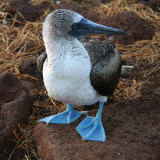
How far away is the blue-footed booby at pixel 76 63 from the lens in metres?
2.48

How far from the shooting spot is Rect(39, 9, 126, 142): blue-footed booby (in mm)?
2477

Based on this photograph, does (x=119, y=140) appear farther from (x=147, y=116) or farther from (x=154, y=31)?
(x=154, y=31)

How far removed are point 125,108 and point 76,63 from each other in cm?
114

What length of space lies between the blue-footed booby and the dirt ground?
0.93 feet

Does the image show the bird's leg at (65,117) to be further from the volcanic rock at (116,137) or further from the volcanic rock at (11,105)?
the volcanic rock at (11,105)

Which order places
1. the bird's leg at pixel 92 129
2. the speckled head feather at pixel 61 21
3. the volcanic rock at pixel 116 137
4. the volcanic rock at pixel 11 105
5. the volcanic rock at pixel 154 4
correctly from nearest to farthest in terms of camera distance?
the speckled head feather at pixel 61 21
the volcanic rock at pixel 116 137
the bird's leg at pixel 92 129
the volcanic rock at pixel 11 105
the volcanic rock at pixel 154 4

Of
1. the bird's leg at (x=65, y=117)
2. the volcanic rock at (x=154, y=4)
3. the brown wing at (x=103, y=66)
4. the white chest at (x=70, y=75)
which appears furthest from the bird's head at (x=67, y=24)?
the volcanic rock at (x=154, y=4)

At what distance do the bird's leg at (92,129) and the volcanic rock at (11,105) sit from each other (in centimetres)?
73

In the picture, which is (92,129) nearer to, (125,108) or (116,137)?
(116,137)

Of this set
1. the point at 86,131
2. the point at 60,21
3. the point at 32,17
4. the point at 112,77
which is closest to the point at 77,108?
the point at 86,131

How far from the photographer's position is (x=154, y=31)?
16.7 ft

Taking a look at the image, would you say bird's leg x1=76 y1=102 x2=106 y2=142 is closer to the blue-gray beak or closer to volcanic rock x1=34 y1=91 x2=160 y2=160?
volcanic rock x1=34 y1=91 x2=160 y2=160

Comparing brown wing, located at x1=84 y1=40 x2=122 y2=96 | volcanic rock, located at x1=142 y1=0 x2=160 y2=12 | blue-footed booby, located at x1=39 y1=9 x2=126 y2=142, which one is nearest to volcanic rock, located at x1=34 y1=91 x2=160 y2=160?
blue-footed booby, located at x1=39 y1=9 x2=126 y2=142

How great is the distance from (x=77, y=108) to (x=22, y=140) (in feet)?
2.82
